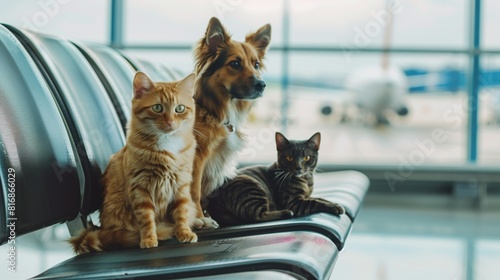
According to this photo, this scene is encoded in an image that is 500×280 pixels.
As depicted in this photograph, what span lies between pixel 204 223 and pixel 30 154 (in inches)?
17.9

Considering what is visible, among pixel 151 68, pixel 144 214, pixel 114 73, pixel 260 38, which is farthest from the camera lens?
pixel 151 68

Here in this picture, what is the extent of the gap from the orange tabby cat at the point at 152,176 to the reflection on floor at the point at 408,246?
32.8 inches

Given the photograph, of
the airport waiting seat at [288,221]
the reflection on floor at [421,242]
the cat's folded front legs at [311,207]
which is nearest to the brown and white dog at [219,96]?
the airport waiting seat at [288,221]

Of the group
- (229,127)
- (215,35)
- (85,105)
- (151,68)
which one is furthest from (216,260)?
(151,68)

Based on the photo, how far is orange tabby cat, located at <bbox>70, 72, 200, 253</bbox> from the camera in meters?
1.33

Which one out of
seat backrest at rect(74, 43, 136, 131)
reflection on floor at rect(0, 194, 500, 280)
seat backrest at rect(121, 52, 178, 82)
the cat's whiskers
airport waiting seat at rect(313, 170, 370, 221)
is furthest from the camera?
reflection on floor at rect(0, 194, 500, 280)

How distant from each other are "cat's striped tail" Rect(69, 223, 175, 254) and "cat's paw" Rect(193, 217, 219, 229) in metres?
0.11

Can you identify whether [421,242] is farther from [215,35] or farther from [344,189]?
[215,35]

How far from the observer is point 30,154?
1332 mm

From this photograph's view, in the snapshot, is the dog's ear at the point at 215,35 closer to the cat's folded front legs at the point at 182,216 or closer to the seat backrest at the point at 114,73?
the cat's folded front legs at the point at 182,216

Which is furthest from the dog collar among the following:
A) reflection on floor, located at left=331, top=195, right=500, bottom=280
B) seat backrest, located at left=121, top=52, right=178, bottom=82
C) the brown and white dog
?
reflection on floor, located at left=331, top=195, right=500, bottom=280

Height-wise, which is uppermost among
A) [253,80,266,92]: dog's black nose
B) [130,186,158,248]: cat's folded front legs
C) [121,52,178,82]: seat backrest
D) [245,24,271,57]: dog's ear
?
[245,24,271,57]: dog's ear

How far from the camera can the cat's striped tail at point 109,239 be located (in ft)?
4.47

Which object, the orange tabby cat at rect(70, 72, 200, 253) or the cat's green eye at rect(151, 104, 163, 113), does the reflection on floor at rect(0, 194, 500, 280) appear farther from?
the cat's green eye at rect(151, 104, 163, 113)
